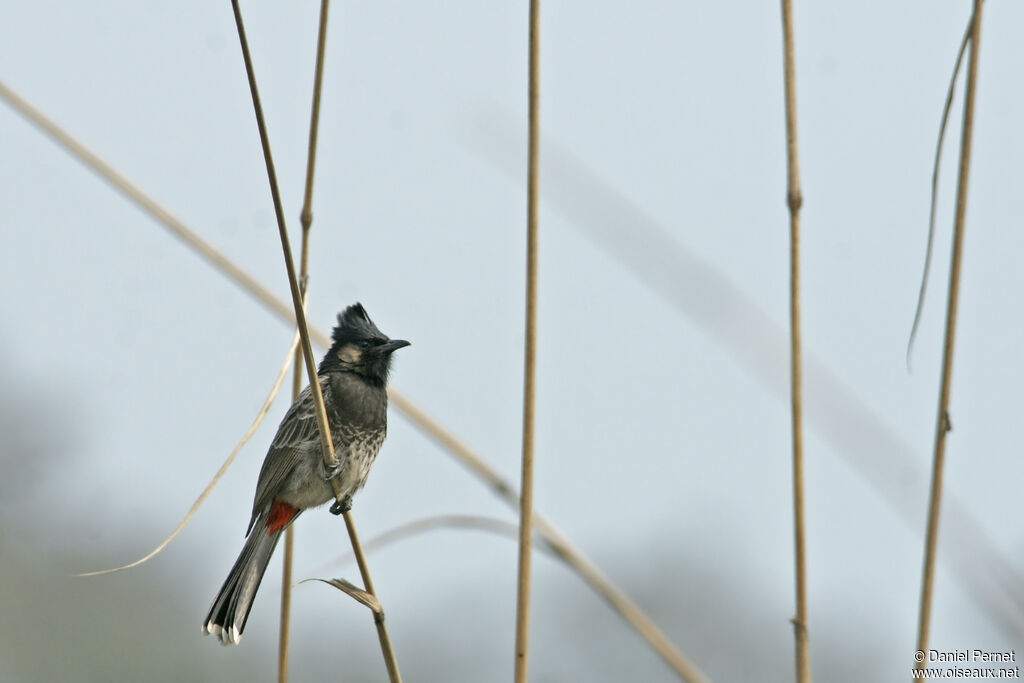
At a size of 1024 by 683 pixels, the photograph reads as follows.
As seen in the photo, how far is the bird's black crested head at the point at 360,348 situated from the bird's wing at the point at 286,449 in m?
0.28

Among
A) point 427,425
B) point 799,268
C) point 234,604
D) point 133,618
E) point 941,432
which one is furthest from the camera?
point 133,618

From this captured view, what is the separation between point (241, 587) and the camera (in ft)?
12.1

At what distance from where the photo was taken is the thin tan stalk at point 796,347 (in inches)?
94.3

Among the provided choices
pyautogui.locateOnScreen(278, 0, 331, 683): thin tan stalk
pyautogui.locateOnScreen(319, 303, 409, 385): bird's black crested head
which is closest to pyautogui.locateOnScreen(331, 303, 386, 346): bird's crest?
pyautogui.locateOnScreen(319, 303, 409, 385): bird's black crested head

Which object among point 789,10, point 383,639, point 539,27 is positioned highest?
point 789,10

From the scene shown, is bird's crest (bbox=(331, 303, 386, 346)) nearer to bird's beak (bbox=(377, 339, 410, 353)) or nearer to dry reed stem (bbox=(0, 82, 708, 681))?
bird's beak (bbox=(377, 339, 410, 353))

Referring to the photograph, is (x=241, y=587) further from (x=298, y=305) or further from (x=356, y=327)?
(x=298, y=305)

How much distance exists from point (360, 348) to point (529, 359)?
6.51 ft

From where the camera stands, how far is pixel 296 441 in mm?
4027

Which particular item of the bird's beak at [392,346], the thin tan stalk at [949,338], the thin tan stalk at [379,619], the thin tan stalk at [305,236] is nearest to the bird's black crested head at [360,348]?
the bird's beak at [392,346]

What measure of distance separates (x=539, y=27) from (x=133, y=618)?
1076 centimetres

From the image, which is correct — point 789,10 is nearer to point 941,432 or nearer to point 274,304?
point 941,432

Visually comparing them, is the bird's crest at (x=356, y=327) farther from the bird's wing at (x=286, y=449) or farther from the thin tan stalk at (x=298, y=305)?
the thin tan stalk at (x=298, y=305)

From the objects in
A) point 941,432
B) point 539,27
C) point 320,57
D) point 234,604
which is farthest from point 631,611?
point 234,604
